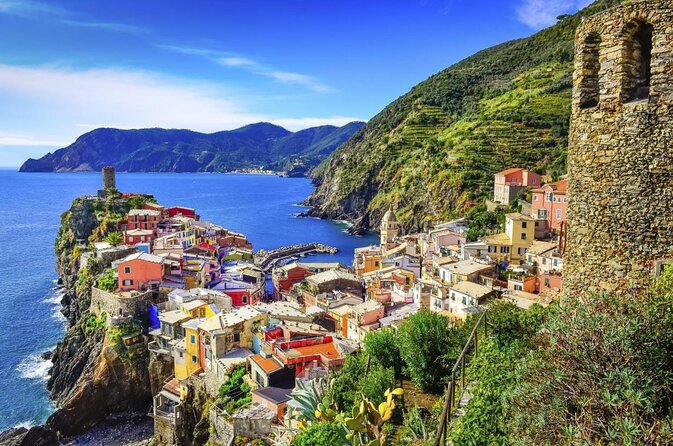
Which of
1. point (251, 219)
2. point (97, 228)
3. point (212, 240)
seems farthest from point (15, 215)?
point (212, 240)

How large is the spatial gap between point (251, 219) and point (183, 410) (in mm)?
78021

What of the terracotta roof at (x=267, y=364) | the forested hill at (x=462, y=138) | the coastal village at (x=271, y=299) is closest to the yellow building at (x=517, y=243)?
the coastal village at (x=271, y=299)

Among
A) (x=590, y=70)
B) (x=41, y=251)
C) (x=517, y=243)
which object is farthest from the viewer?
(x=41, y=251)

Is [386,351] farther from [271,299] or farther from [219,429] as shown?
[271,299]

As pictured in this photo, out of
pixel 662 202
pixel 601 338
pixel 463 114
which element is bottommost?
pixel 601 338

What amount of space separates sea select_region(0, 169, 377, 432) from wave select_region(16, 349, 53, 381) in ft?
0.19

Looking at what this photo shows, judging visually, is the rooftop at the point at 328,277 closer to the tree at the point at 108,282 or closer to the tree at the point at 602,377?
the tree at the point at 108,282

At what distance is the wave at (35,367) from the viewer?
35.2 m

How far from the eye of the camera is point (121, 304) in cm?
3391

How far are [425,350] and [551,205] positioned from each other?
29.8m

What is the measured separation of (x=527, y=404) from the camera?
4758 millimetres

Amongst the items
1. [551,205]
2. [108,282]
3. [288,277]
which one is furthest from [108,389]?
[551,205]

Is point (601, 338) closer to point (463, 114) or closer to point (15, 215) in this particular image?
point (463, 114)

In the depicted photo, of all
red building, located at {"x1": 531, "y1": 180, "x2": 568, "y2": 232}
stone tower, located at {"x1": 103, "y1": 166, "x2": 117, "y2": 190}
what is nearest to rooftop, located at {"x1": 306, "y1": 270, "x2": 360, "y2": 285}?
red building, located at {"x1": 531, "y1": 180, "x2": 568, "y2": 232}
